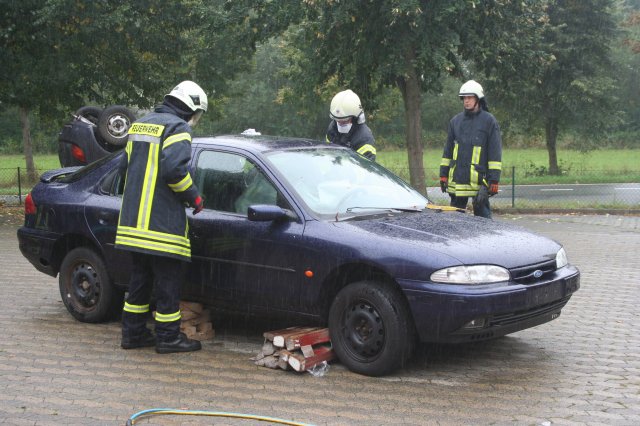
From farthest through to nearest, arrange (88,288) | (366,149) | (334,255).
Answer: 1. (366,149)
2. (88,288)
3. (334,255)

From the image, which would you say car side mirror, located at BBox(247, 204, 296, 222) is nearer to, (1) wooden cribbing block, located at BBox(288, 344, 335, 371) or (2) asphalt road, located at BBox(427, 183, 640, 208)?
(1) wooden cribbing block, located at BBox(288, 344, 335, 371)

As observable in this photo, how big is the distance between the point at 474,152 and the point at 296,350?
13.7ft

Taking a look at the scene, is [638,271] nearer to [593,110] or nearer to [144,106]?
[144,106]

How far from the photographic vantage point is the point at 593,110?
32.3 m

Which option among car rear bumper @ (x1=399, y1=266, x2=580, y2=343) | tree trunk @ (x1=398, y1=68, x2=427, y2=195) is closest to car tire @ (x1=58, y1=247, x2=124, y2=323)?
car rear bumper @ (x1=399, y1=266, x2=580, y2=343)

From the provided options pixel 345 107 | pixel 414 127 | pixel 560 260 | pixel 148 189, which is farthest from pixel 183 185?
pixel 414 127

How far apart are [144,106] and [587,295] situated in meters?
15.3

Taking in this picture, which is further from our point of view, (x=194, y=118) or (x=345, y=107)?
(x=345, y=107)

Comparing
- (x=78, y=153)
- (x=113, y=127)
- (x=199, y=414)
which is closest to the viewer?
(x=199, y=414)

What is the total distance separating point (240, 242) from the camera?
624 cm

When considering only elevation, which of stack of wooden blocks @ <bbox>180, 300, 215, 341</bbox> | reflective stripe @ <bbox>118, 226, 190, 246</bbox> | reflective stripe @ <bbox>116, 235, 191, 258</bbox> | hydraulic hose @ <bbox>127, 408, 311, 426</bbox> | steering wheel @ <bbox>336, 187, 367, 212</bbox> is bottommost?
hydraulic hose @ <bbox>127, 408, 311, 426</bbox>

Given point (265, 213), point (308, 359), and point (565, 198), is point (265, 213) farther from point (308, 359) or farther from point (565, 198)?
point (565, 198)

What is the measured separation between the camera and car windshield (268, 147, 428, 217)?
20.4ft

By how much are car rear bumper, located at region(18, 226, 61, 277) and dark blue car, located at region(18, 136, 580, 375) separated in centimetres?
6
